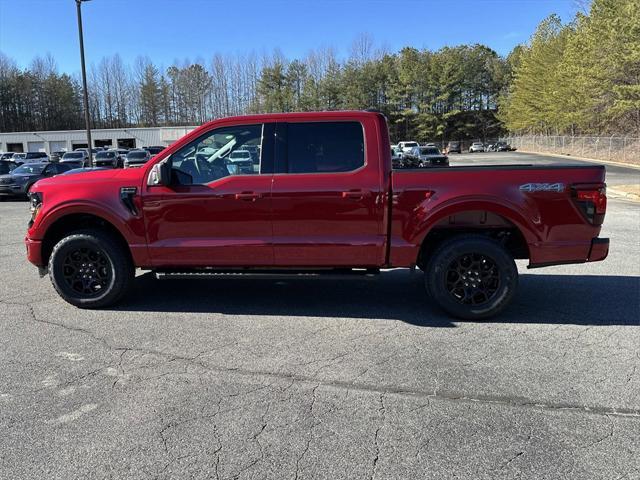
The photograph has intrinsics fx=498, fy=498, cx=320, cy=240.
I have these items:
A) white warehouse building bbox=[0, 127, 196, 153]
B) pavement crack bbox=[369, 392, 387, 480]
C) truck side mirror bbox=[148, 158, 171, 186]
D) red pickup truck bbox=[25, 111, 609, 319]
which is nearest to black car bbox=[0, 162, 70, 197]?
red pickup truck bbox=[25, 111, 609, 319]

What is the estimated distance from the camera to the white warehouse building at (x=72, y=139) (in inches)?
2982

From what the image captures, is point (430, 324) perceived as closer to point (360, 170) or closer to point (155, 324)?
point (360, 170)

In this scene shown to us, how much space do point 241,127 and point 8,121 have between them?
125m

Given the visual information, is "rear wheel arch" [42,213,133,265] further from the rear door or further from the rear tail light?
the rear tail light

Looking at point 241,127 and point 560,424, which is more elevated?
point 241,127

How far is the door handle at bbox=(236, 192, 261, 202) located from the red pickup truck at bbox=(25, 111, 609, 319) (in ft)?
0.05

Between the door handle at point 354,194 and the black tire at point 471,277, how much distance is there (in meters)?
0.96

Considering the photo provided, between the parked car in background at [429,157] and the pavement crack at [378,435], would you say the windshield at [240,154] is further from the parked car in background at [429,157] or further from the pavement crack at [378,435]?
the parked car in background at [429,157]

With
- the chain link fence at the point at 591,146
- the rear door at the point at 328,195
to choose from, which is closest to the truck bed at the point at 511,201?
the rear door at the point at 328,195

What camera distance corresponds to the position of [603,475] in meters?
2.62

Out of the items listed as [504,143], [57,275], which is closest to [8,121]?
[504,143]

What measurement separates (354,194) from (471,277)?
4.75 feet

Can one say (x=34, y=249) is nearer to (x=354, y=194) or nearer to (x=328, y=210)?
(x=328, y=210)

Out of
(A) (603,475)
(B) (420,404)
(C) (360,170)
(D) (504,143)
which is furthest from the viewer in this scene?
(D) (504,143)
